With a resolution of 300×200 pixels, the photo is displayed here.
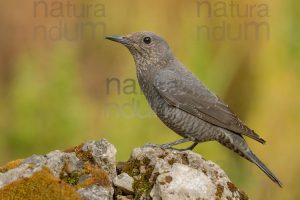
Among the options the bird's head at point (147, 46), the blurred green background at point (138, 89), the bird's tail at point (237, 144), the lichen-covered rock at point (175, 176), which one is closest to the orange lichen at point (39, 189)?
the lichen-covered rock at point (175, 176)

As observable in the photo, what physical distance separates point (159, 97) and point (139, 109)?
1405 mm

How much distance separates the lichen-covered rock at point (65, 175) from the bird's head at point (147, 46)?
1675 mm

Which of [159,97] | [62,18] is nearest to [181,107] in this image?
[159,97]

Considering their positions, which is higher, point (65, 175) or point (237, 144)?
point (65, 175)

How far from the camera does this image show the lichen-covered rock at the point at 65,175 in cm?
517

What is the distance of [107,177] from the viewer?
5492 millimetres

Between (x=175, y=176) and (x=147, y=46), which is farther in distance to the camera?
(x=147, y=46)

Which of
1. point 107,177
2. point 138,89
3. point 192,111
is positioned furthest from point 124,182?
point 138,89

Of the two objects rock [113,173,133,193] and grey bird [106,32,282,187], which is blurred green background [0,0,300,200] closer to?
grey bird [106,32,282,187]

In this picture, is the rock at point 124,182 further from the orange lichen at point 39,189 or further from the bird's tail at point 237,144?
the bird's tail at point 237,144

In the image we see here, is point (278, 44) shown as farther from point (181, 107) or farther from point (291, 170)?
point (181, 107)

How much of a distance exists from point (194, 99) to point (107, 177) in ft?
5.36

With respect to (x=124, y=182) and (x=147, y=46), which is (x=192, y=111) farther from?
(x=124, y=182)

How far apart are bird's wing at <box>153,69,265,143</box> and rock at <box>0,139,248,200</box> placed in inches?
40.7
